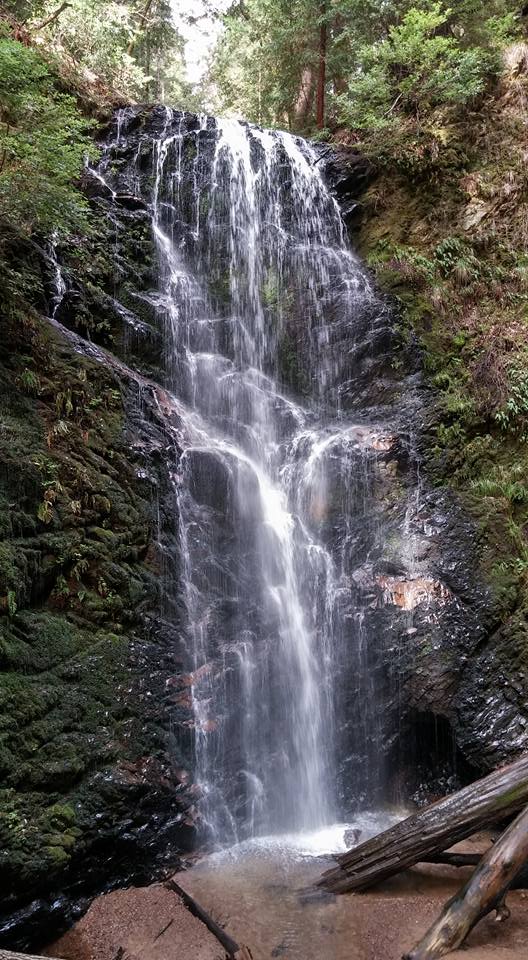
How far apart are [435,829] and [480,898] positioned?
804 millimetres

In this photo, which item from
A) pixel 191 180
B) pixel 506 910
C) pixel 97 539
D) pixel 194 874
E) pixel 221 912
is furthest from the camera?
pixel 191 180

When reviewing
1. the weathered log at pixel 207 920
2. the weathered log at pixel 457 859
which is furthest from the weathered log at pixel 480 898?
the weathered log at pixel 207 920

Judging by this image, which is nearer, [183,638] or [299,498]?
[183,638]

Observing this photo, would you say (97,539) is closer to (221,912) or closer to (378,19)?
(221,912)

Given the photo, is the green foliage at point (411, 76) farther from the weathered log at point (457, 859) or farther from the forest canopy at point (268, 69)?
the weathered log at point (457, 859)

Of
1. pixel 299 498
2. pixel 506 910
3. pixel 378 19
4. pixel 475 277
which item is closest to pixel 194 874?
pixel 506 910

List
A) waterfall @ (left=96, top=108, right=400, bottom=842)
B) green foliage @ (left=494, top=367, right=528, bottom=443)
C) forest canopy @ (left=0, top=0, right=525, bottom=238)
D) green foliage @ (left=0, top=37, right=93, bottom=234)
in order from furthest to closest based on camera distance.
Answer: green foliage @ (left=494, top=367, right=528, bottom=443)
waterfall @ (left=96, top=108, right=400, bottom=842)
forest canopy @ (left=0, top=0, right=525, bottom=238)
green foliage @ (left=0, top=37, right=93, bottom=234)

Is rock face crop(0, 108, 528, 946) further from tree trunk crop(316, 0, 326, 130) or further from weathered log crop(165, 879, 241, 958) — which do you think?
tree trunk crop(316, 0, 326, 130)

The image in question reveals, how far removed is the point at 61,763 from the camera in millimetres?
5223

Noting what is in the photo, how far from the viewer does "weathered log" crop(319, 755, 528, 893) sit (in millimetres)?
5113

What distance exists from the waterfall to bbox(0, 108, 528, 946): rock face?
7cm

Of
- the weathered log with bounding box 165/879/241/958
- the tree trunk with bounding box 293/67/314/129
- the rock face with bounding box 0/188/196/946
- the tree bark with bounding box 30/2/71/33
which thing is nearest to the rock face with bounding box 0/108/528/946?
the rock face with bounding box 0/188/196/946

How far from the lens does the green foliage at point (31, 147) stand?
6211 millimetres

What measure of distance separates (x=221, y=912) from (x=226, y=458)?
5222 millimetres
